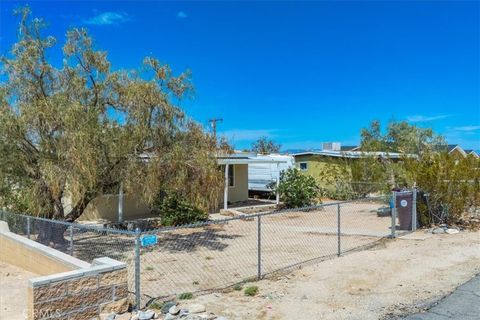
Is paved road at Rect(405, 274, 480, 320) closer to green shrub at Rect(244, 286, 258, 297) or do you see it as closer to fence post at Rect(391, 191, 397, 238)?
green shrub at Rect(244, 286, 258, 297)

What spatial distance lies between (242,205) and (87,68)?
1255 centimetres

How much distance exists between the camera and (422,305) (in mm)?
6141

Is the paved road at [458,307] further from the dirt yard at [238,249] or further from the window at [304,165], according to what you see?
the window at [304,165]

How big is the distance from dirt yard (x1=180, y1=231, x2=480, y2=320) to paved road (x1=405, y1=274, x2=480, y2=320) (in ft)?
0.54

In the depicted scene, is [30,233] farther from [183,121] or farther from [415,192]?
[415,192]

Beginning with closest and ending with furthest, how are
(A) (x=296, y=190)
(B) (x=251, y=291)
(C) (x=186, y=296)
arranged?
(C) (x=186, y=296) < (B) (x=251, y=291) < (A) (x=296, y=190)

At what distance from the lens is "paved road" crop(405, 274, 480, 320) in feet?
18.5

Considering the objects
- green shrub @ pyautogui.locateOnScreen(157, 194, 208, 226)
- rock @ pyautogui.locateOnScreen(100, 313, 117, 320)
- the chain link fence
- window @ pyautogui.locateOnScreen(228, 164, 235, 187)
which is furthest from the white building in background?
rock @ pyautogui.locateOnScreen(100, 313, 117, 320)

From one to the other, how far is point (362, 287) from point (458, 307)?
4.94 feet

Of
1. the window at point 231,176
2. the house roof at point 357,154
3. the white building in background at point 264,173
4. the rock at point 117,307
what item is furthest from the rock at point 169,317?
the white building in background at point 264,173

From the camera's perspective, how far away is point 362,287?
7168 mm

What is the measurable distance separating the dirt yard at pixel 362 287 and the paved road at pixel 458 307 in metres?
0.16

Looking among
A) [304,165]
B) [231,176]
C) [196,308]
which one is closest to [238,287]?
[196,308]

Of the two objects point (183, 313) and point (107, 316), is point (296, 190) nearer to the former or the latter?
point (183, 313)
